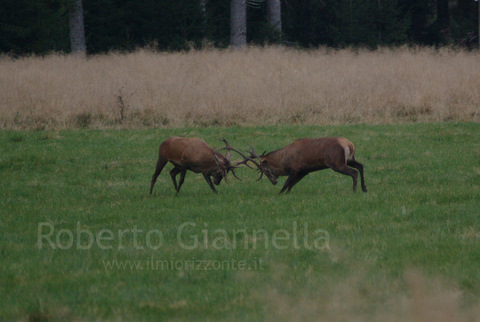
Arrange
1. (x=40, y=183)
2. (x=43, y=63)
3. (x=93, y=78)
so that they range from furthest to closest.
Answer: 1. (x=43, y=63)
2. (x=93, y=78)
3. (x=40, y=183)

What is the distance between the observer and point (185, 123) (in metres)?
18.5

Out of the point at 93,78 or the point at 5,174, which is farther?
the point at 93,78

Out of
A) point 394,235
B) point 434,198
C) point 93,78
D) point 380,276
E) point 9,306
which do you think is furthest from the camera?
point 93,78

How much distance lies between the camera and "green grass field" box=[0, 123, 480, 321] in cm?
563

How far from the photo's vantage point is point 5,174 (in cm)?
1324

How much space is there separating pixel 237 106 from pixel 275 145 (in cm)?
422

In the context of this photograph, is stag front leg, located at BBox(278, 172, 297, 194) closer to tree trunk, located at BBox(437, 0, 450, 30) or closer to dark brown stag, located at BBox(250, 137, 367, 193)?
dark brown stag, located at BBox(250, 137, 367, 193)

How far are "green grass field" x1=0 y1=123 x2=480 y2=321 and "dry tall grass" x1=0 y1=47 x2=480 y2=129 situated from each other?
199 inches

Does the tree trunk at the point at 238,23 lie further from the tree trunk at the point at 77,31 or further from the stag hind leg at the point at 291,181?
the stag hind leg at the point at 291,181

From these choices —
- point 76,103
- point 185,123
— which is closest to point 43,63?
point 76,103

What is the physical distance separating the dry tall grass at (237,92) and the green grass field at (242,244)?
505cm

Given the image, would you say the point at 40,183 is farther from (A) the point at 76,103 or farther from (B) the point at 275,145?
(A) the point at 76,103

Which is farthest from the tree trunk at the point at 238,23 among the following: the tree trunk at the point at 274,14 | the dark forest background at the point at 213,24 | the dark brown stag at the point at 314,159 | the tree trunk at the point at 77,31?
the dark brown stag at the point at 314,159

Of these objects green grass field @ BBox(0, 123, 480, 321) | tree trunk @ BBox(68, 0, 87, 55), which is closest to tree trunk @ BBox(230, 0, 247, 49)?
tree trunk @ BBox(68, 0, 87, 55)
